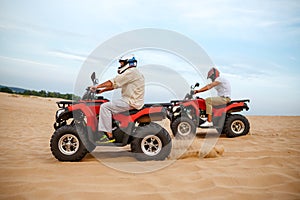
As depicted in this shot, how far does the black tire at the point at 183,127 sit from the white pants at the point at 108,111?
338 cm

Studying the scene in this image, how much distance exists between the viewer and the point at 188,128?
834 cm

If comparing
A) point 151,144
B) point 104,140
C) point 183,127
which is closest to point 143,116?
point 151,144

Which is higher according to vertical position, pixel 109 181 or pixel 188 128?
pixel 188 128

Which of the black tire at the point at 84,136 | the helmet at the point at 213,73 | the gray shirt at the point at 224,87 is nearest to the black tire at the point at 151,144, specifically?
the black tire at the point at 84,136

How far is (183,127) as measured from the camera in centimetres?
832

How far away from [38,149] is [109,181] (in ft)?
10.4

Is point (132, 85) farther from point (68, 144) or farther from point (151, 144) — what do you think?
point (68, 144)

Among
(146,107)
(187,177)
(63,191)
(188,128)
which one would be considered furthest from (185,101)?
(63,191)

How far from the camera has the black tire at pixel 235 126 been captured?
826 cm

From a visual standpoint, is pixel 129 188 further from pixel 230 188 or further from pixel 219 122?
pixel 219 122

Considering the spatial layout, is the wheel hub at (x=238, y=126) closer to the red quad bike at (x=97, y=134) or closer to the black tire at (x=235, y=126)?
the black tire at (x=235, y=126)

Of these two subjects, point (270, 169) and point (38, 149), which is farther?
point (38, 149)

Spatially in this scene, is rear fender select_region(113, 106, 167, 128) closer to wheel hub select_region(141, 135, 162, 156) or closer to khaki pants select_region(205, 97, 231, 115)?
wheel hub select_region(141, 135, 162, 156)

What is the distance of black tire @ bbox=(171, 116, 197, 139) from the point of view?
27.1 ft
